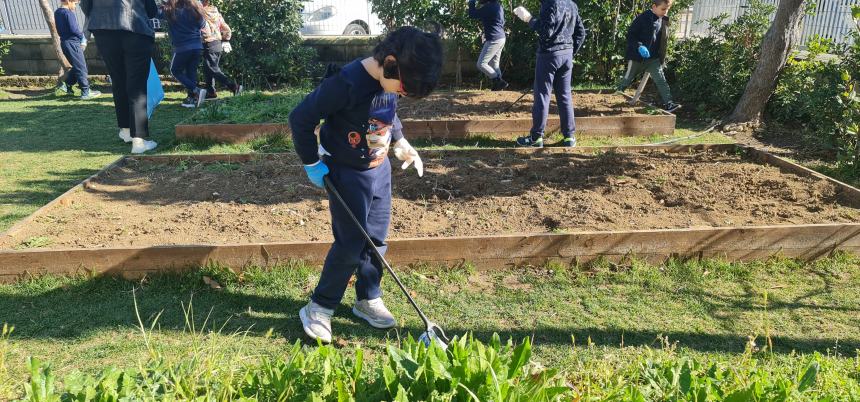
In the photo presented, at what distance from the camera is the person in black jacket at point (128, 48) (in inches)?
247

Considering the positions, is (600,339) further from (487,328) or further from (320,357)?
(320,357)

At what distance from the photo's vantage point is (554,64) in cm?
664

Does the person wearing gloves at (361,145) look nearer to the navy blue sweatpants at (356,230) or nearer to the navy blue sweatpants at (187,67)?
the navy blue sweatpants at (356,230)

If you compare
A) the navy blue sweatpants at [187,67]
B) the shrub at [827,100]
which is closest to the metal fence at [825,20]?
the shrub at [827,100]

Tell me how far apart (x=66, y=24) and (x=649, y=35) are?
9.24 m

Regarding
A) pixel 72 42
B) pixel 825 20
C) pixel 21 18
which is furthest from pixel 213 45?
pixel 825 20

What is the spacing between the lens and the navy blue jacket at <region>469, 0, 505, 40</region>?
905cm

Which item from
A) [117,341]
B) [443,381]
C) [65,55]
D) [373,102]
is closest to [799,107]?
[373,102]

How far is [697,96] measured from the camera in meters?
9.26

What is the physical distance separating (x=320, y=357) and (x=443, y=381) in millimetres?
517

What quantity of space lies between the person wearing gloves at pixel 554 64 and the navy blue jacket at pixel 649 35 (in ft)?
7.41

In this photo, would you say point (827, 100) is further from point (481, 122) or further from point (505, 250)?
point (505, 250)

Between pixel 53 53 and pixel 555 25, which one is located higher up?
pixel 555 25

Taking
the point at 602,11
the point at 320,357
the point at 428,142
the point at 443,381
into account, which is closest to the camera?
the point at 443,381
